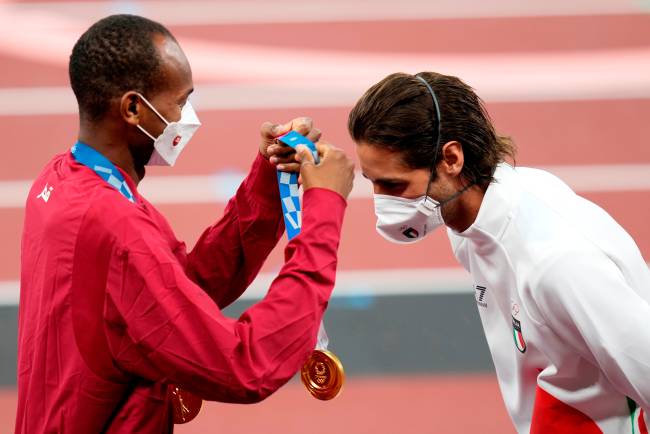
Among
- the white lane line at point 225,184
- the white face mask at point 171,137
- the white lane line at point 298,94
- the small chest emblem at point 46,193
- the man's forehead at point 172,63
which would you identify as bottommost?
the white lane line at point 225,184

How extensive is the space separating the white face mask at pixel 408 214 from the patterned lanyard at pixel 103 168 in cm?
75

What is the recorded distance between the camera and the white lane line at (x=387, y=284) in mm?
5391

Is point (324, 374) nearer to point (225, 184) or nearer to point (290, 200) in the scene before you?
point (290, 200)

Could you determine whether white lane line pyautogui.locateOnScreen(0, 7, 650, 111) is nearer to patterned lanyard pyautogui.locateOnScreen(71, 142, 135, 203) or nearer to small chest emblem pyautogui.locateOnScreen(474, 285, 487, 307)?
small chest emblem pyautogui.locateOnScreen(474, 285, 487, 307)

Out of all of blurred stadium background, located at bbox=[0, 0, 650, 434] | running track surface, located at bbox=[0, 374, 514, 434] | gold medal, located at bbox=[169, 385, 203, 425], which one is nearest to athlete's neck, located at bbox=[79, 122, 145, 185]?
gold medal, located at bbox=[169, 385, 203, 425]

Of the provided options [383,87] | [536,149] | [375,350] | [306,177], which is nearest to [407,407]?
[375,350]

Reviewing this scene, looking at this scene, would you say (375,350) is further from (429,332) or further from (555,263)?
(555,263)

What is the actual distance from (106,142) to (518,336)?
1093mm

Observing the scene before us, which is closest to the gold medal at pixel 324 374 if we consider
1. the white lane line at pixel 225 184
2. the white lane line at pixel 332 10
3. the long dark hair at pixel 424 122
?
the long dark hair at pixel 424 122

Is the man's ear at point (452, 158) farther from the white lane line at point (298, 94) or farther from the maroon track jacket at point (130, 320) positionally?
the white lane line at point (298, 94)

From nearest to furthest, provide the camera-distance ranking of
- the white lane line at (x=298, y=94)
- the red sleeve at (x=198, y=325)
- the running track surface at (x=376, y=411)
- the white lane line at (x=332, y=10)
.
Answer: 1. the red sleeve at (x=198, y=325)
2. the running track surface at (x=376, y=411)
3. the white lane line at (x=298, y=94)
4. the white lane line at (x=332, y=10)

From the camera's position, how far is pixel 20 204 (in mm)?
5957

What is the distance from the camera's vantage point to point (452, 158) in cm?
247

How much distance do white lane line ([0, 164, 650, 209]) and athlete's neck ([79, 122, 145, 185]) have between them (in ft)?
12.3
